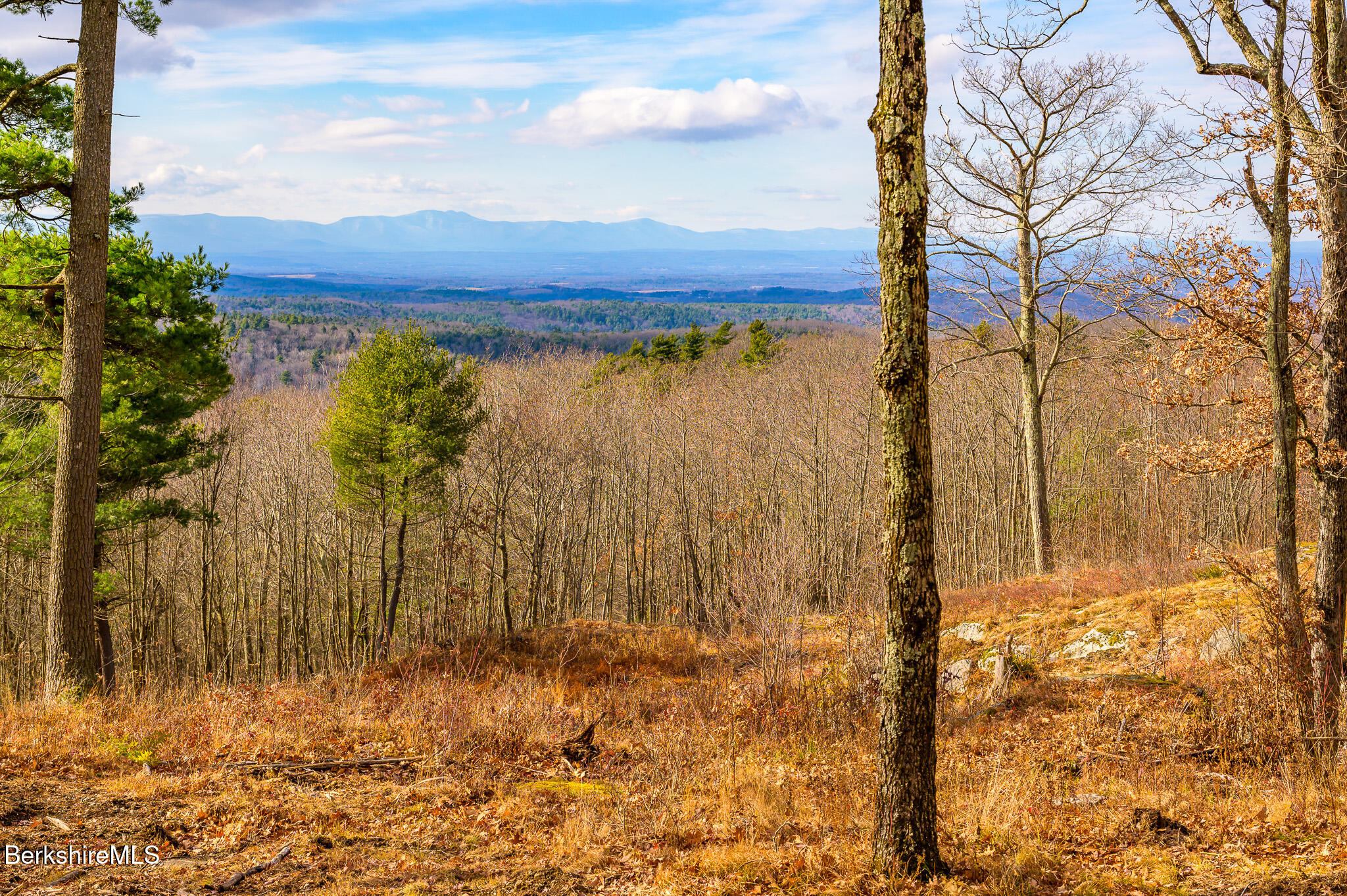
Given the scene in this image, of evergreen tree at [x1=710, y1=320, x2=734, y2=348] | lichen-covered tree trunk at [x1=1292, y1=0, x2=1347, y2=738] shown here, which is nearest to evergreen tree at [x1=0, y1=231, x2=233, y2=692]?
lichen-covered tree trunk at [x1=1292, y1=0, x2=1347, y2=738]

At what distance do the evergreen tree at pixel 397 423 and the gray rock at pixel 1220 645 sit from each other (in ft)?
53.4

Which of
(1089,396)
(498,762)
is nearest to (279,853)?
(498,762)

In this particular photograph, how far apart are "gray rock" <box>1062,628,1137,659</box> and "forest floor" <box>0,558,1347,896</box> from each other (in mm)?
201

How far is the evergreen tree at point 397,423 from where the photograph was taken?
19.4 meters

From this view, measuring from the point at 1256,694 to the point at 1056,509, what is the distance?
24371 mm

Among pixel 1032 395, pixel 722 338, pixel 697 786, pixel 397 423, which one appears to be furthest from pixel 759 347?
pixel 697 786

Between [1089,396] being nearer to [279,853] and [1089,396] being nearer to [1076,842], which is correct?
[1076,842]

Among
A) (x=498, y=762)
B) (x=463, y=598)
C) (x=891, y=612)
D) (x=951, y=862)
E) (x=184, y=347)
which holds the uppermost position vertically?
(x=184, y=347)

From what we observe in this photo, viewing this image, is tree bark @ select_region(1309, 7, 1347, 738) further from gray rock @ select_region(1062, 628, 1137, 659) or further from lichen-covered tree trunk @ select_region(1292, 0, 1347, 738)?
gray rock @ select_region(1062, 628, 1137, 659)

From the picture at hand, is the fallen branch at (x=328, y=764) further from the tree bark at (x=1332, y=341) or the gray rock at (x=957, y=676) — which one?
the tree bark at (x=1332, y=341)

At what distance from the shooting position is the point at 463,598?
24.4 metres

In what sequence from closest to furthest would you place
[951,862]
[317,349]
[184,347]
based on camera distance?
1. [951,862]
2. [184,347]
3. [317,349]

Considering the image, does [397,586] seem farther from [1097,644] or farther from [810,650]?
[1097,644]

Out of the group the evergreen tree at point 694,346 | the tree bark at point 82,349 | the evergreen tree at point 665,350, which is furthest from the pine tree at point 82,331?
the evergreen tree at point 694,346
